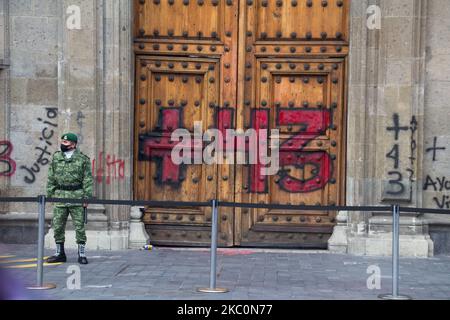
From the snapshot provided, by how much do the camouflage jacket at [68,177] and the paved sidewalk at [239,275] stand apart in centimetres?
81

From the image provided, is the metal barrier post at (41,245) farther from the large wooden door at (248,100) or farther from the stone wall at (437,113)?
the stone wall at (437,113)

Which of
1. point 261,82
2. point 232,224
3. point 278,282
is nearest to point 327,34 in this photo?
point 261,82

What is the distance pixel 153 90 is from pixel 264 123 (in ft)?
5.16

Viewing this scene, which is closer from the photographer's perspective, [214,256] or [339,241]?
[214,256]

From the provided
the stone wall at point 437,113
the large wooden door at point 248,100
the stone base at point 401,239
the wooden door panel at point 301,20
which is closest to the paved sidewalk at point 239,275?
the stone base at point 401,239

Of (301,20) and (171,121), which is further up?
(301,20)

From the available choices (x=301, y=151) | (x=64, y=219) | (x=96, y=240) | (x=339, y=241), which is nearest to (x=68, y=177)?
(x=64, y=219)

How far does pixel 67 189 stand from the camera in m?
9.65

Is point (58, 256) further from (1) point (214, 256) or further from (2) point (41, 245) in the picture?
(1) point (214, 256)

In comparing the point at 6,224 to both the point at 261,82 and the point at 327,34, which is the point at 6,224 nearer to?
the point at 261,82

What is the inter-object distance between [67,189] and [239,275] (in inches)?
91.1

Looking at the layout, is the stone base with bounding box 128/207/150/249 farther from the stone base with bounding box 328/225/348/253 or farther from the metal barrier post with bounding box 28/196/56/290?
the metal barrier post with bounding box 28/196/56/290

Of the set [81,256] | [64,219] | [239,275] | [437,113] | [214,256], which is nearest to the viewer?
[214,256]

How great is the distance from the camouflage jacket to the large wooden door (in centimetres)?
161
